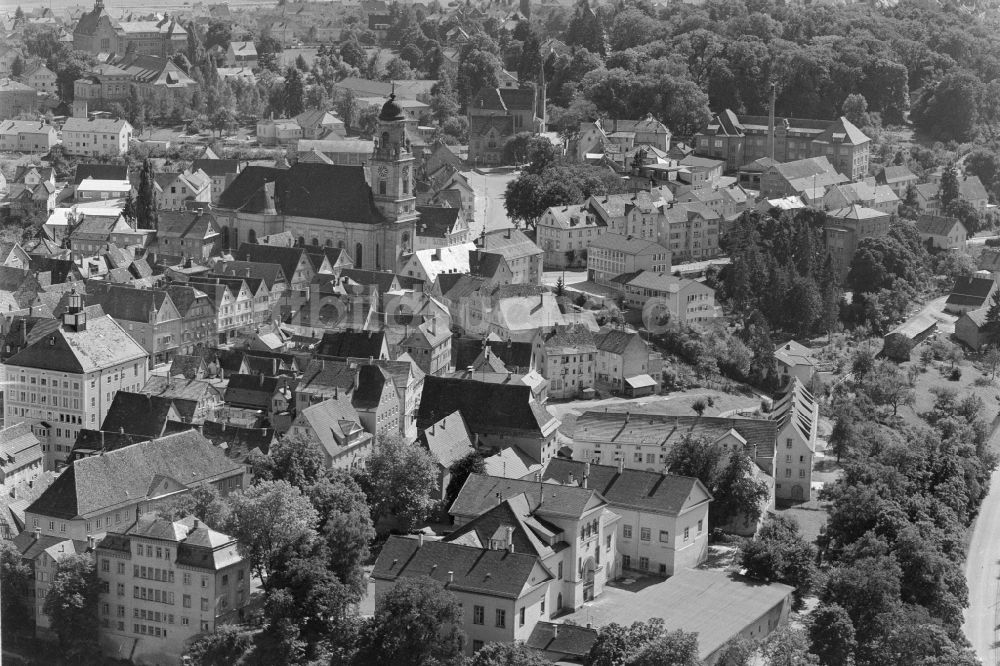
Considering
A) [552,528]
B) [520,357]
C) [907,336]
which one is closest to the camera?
[552,528]

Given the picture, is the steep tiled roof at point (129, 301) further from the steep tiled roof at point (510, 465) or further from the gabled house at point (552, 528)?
the gabled house at point (552, 528)

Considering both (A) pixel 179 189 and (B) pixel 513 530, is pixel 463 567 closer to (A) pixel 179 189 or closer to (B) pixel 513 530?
(B) pixel 513 530

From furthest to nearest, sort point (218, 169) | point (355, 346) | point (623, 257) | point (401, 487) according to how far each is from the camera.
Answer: point (218, 169)
point (623, 257)
point (355, 346)
point (401, 487)

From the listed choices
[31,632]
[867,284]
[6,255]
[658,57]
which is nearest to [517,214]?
[867,284]

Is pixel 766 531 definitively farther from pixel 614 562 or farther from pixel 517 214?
pixel 517 214

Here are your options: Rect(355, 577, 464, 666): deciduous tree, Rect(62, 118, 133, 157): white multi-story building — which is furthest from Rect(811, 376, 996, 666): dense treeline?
Rect(62, 118, 133, 157): white multi-story building

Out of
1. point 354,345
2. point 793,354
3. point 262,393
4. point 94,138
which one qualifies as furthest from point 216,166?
point 262,393
